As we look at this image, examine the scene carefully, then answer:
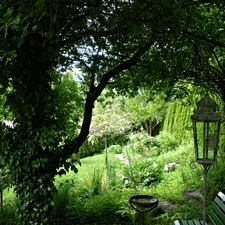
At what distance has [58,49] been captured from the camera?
292cm

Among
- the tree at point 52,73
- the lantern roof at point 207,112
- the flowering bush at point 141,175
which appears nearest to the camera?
the lantern roof at point 207,112

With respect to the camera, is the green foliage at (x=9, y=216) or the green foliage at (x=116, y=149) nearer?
the green foliage at (x=9, y=216)

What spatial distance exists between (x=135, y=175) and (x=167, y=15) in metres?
4.60

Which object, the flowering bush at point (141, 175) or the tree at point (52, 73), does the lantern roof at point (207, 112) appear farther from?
the flowering bush at point (141, 175)

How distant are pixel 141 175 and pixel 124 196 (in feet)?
5.04

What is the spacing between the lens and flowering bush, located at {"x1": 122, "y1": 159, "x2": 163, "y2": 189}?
613 centimetres

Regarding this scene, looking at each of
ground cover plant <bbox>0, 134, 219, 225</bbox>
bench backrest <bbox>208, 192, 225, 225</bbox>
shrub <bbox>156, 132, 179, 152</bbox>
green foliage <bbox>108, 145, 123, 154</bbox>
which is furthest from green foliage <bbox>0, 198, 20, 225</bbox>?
green foliage <bbox>108, 145, 123, 154</bbox>

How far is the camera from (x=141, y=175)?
636 cm

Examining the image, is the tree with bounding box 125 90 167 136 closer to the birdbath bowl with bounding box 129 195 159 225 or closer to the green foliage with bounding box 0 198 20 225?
the green foliage with bounding box 0 198 20 225

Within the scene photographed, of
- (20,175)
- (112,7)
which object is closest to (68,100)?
(20,175)

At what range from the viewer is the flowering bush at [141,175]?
6.13 meters

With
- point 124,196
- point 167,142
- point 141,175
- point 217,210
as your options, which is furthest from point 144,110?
point 217,210

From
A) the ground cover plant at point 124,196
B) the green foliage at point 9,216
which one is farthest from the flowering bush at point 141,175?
the green foliage at point 9,216

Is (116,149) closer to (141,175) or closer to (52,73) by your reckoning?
(141,175)
